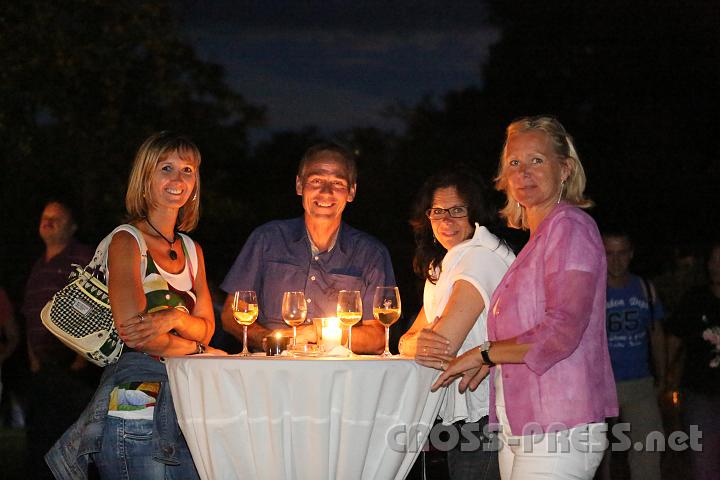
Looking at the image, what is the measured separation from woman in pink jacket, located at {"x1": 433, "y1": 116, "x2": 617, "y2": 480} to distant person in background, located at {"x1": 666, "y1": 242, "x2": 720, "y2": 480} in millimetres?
4023

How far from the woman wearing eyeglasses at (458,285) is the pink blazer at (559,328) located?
311mm

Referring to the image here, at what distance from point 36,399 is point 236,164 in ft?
96.7

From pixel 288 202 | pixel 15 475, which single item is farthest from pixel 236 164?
pixel 15 475

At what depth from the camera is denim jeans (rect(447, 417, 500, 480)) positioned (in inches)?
169

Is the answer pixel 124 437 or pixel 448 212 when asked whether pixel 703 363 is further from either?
pixel 124 437

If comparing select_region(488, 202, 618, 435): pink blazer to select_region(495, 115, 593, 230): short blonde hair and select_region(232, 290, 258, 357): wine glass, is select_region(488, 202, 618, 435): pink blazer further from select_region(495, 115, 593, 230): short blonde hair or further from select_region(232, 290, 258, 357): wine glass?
select_region(232, 290, 258, 357): wine glass

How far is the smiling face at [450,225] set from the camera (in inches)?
181

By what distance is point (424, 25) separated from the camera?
1377 inches

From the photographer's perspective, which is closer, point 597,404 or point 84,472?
point 597,404

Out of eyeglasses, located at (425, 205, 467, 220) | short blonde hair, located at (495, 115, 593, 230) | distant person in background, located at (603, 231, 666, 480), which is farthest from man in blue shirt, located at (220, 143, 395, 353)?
distant person in background, located at (603, 231, 666, 480)

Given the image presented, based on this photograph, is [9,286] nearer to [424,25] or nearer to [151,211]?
[151,211]

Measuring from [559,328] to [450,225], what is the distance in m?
1.22

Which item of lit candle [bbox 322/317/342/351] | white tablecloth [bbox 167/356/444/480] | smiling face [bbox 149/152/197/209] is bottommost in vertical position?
white tablecloth [bbox 167/356/444/480]

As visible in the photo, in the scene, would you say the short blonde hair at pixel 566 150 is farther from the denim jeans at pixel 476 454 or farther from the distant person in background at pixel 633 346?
the distant person in background at pixel 633 346
